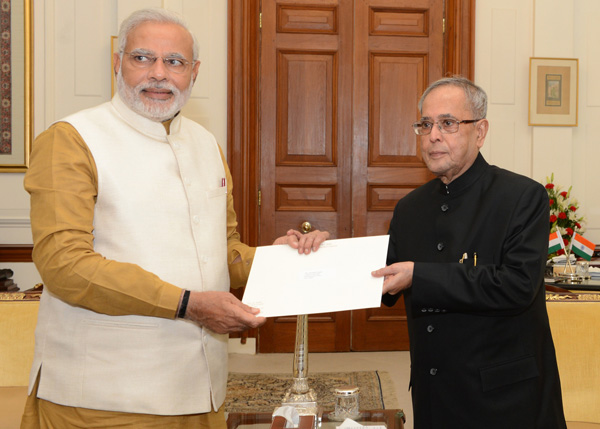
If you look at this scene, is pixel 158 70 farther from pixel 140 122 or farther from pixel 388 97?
pixel 388 97

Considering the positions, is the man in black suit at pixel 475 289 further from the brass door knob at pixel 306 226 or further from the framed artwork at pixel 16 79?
the framed artwork at pixel 16 79

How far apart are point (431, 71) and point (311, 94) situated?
1.07m

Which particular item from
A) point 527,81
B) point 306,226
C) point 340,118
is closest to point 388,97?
point 340,118

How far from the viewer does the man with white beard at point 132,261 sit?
1.77 metres

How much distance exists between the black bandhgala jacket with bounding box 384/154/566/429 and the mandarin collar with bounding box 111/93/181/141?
2.92 ft

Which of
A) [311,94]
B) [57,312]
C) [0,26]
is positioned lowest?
[57,312]

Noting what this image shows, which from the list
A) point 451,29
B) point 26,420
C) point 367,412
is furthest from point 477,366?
point 451,29

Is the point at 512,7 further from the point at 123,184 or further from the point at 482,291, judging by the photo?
the point at 123,184

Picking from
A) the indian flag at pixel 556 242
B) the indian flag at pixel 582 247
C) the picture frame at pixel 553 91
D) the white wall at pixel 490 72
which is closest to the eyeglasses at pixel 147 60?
the indian flag at pixel 556 242

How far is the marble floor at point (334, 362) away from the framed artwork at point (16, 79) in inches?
94.8

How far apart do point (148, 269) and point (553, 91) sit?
4746 millimetres

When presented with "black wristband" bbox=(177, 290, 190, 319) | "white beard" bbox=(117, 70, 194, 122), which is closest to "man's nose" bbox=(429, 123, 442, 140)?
"white beard" bbox=(117, 70, 194, 122)

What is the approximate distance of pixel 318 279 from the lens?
1.98m

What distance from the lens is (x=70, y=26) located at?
5.30 metres
